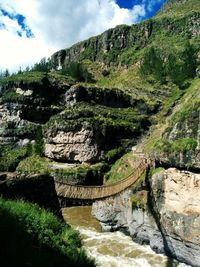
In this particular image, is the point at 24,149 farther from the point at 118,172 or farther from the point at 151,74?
the point at 151,74

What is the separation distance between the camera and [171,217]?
1919 cm

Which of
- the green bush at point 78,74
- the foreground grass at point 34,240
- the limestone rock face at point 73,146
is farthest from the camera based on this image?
the green bush at point 78,74

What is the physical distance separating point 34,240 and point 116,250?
15.2 meters

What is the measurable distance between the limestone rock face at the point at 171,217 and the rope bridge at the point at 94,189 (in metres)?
1.18

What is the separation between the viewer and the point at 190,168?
63.3 feet

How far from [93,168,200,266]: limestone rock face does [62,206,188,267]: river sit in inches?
20.2

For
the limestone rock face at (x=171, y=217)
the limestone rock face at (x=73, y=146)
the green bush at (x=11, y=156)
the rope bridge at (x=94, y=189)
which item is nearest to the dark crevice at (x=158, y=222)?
the limestone rock face at (x=171, y=217)

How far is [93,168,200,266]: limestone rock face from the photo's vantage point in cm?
1788

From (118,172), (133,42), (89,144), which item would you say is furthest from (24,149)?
(133,42)

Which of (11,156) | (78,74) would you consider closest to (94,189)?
(11,156)

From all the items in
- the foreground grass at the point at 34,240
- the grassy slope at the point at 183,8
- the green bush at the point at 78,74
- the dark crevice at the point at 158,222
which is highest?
the grassy slope at the point at 183,8

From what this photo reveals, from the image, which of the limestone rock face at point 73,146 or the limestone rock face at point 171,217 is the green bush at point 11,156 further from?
the limestone rock face at point 171,217

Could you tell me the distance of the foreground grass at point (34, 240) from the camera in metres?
5.19

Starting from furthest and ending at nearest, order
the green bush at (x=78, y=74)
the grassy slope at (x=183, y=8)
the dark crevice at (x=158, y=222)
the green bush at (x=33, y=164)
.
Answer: the grassy slope at (x=183, y=8)
the green bush at (x=78, y=74)
the green bush at (x=33, y=164)
the dark crevice at (x=158, y=222)
